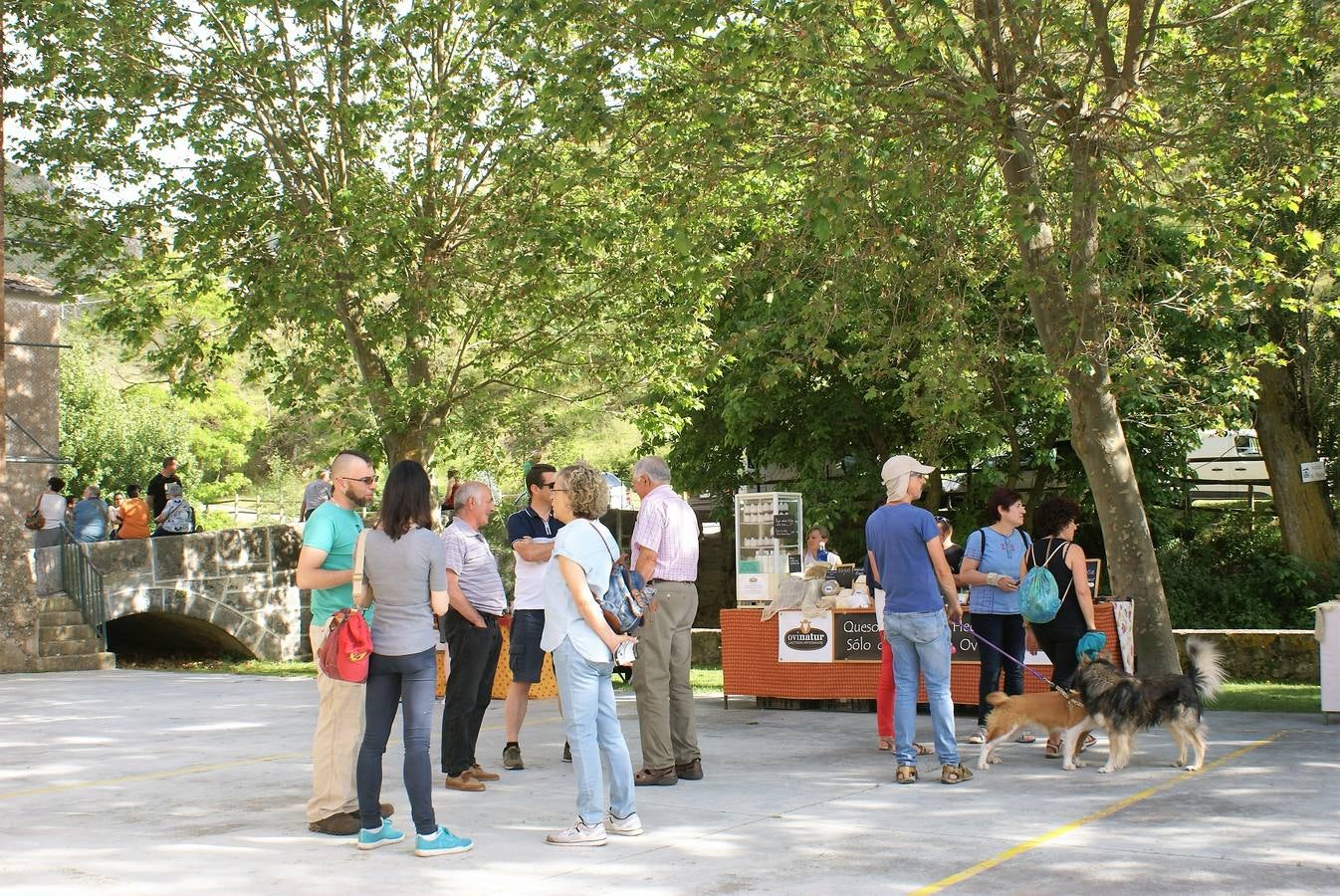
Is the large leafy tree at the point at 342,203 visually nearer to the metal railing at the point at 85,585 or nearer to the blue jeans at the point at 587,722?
the metal railing at the point at 85,585

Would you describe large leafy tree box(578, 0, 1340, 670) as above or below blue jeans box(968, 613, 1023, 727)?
above

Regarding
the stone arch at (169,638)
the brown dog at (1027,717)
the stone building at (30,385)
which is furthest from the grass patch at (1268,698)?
the stone building at (30,385)

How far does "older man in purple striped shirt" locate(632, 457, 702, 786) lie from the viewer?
801 centimetres

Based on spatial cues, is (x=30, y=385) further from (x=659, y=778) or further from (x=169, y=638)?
(x=659, y=778)

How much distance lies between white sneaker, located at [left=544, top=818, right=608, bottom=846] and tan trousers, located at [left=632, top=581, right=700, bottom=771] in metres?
1.68

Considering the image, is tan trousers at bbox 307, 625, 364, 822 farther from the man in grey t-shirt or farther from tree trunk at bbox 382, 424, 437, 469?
tree trunk at bbox 382, 424, 437, 469

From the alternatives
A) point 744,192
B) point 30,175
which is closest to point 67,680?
point 30,175

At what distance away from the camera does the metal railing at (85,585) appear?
1928 centimetres

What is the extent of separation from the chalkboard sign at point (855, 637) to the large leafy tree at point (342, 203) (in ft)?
17.6

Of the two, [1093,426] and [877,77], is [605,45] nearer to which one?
[877,77]

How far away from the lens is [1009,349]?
63.7 feet

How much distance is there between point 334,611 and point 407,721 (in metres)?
0.81

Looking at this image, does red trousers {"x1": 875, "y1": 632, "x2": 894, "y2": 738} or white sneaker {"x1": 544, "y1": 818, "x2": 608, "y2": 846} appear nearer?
white sneaker {"x1": 544, "y1": 818, "x2": 608, "y2": 846}

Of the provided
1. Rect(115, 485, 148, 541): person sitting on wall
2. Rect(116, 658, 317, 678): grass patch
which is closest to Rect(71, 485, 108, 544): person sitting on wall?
Rect(115, 485, 148, 541): person sitting on wall
